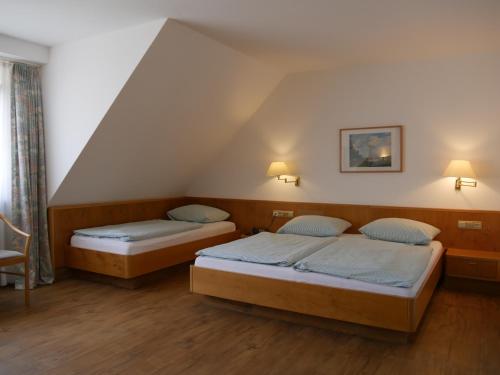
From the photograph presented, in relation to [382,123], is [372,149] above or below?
below

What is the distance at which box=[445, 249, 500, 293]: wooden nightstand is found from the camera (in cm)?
354

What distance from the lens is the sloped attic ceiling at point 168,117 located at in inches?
138

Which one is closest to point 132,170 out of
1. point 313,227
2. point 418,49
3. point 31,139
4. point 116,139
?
A: point 116,139

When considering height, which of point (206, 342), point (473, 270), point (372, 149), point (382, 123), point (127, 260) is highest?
point (382, 123)

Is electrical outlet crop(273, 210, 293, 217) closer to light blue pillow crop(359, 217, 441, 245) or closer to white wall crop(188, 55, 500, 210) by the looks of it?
white wall crop(188, 55, 500, 210)

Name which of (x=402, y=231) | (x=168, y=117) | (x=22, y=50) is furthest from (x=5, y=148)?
(x=402, y=231)

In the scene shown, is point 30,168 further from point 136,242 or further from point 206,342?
point 206,342

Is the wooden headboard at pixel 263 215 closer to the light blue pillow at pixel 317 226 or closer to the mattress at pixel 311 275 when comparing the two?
the light blue pillow at pixel 317 226

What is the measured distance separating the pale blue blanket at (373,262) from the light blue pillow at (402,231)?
15cm

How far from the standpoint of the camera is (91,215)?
439cm

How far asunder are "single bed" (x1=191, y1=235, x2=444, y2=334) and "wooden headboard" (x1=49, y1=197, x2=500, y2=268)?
739mm

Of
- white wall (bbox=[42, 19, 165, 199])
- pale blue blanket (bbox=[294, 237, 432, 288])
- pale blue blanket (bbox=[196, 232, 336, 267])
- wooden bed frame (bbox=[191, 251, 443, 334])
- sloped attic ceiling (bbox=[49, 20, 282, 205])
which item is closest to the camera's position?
wooden bed frame (bbox=[191, 251, 443, 334])

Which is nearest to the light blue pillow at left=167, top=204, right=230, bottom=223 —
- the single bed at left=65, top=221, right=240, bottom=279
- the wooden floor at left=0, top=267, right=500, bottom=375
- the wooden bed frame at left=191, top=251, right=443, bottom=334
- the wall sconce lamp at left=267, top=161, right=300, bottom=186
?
the single bed at left=65, top=221, right=240, bottom=279

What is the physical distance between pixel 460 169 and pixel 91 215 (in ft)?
12.2
